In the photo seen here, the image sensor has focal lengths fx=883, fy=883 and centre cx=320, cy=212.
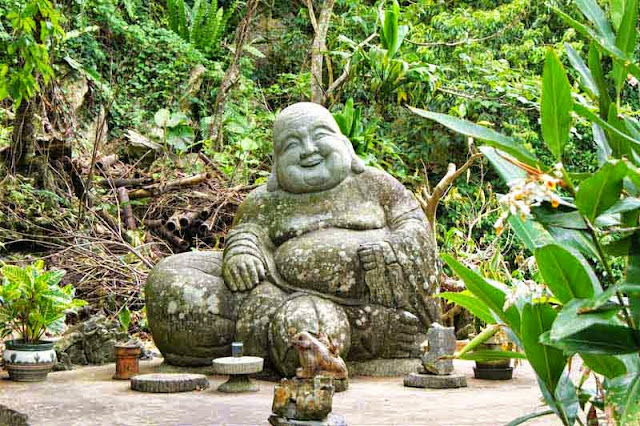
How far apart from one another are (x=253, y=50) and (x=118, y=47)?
6.42 feet

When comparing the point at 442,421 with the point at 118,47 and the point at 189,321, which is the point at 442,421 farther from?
the point at 118,47

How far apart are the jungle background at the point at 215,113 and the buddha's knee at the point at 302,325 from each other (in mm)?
2322

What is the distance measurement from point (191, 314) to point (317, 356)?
56.4 inches

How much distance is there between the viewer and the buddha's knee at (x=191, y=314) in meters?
5.91

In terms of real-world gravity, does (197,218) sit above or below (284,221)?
above

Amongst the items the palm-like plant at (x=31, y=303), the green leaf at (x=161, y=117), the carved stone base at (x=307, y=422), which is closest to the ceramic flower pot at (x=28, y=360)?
the palm-like plant at (x=31, y=303)

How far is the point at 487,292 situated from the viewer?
1.75 meters

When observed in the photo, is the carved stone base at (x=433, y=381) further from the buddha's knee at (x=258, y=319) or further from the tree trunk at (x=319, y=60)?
the tree trunk at (x=319, y=60)

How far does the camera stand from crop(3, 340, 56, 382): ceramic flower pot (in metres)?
5.72

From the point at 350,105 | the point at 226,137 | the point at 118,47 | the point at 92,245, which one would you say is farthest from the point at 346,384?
the point at 118,47

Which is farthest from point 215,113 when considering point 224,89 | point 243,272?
point 243,272

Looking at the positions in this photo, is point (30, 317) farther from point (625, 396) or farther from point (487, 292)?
point (625, 396)

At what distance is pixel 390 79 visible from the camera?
31.1 feet

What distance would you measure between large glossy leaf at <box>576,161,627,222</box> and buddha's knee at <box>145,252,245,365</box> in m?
4.62
